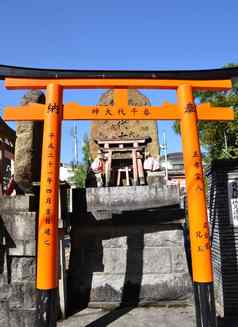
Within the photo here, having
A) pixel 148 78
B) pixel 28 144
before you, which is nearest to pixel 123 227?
pixel 28 144

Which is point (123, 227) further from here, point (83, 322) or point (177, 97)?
point (177, 97)

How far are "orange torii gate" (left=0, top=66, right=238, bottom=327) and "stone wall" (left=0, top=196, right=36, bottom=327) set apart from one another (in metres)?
0.67

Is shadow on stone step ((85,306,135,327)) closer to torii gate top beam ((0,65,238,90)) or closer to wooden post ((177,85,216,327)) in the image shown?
wooden post ((177,85,216,327))

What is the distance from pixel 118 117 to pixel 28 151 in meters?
1.76

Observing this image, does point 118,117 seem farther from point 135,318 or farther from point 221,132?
point 221,132

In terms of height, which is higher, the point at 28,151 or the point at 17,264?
the point at 28,151

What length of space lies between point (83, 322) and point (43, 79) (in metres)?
4.44

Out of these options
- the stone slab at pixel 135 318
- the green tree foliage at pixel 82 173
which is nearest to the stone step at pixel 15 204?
the stone slab at pixel 135 318

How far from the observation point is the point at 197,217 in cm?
450

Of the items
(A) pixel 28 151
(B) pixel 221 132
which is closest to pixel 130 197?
(A) pixel 28 151

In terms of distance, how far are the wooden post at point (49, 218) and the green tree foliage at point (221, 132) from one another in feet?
37.9

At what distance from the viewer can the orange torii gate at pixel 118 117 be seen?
4277 millimetres

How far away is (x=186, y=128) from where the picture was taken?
16.0ft

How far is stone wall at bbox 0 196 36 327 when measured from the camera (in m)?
4.74
